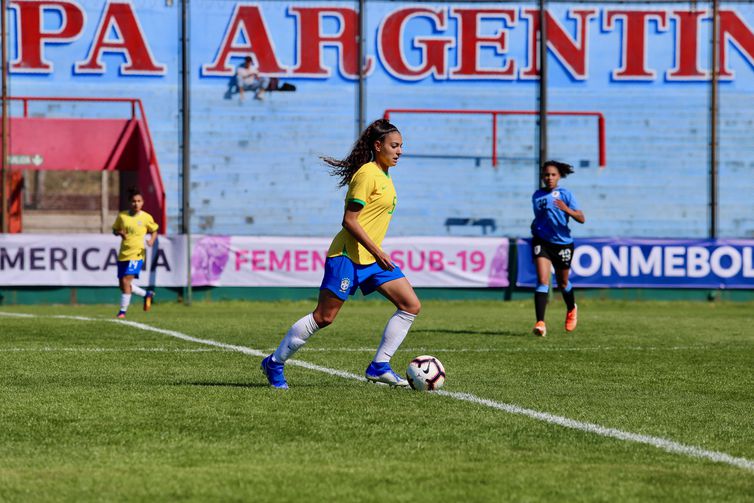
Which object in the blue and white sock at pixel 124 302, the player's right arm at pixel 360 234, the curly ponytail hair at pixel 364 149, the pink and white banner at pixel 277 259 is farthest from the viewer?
the pink and white banner at pixel 277 259

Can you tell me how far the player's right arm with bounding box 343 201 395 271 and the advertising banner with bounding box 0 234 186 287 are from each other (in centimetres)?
1532

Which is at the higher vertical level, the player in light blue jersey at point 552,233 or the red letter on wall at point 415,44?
the red letter on wall at point 415,44

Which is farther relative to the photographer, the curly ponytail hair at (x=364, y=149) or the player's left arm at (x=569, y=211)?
the player's left arm at (x=569, y=211)

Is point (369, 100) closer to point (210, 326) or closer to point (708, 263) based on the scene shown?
point (708, 263)

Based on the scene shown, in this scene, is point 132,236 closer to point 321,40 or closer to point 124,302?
point 124,302

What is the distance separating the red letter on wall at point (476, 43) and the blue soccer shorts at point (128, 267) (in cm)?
1206

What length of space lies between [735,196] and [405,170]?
294 inches

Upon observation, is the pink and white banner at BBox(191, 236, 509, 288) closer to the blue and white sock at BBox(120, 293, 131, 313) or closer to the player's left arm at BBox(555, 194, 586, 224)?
the blue and white sock at BBox(120, 293, 131, 313)

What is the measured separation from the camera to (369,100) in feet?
95.5

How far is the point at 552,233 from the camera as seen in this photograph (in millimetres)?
14930

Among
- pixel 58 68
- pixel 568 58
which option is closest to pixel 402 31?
pixel 568 58

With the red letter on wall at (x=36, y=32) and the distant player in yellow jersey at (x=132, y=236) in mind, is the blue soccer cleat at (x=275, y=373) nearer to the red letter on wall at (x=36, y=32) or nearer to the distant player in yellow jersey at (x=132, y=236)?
the distant player in yellow jersey at (x=132, y=236)

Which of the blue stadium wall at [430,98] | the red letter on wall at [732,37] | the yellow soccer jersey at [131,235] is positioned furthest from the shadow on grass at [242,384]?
the red letter on wall at [732,37]

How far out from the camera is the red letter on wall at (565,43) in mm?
29625
